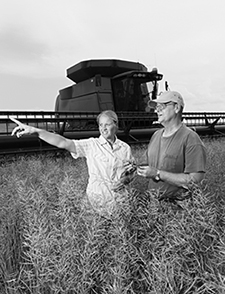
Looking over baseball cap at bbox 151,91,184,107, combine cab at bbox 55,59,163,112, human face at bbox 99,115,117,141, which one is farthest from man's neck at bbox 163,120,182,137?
combine cab at bbox 55,59,163,112

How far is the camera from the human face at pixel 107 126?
2.23 metres

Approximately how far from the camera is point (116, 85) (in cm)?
1131

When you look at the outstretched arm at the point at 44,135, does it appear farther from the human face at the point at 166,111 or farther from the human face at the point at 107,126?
the human face at the point at 166,111

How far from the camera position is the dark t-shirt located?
194cm

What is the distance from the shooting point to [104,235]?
4.15 ft

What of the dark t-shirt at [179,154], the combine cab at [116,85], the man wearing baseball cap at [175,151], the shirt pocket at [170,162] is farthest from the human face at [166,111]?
the combine cab at [116,85]

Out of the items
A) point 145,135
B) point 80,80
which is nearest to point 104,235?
point 145,135

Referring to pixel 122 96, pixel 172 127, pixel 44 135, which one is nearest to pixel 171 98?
pixel 172 127

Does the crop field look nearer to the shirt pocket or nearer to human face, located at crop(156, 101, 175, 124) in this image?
the shirt pocket

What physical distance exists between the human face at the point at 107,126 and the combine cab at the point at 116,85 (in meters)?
8.62

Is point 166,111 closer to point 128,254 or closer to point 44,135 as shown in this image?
point 44,135

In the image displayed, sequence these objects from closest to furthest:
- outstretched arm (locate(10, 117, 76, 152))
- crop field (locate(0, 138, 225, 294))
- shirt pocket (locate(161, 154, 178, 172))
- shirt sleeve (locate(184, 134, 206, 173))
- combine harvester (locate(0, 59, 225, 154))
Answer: crop field (locate(0, 138, 225, 294))
shirt sleeve (locate(184, 134, 206, 173))
shirt pocket (locate(161, 154, 178, 172))
outstretched arm (locate(10, 117, 76, 152))
combine harvester (locate(0, 59, 225, 154))

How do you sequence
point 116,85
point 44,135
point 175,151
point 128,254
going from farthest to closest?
1. point 116,85
2. point 44,135
3. point 175,151
4. point 128,254

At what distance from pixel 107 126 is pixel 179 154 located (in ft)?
1.90
